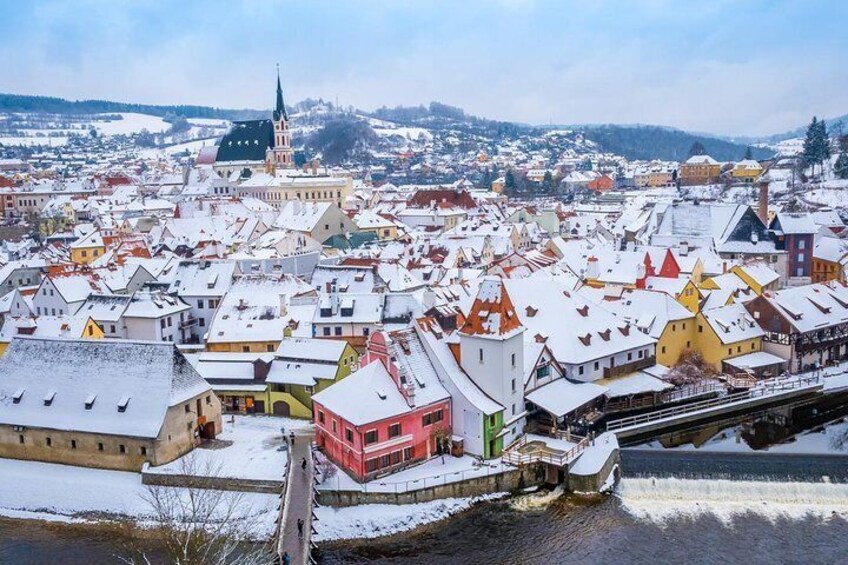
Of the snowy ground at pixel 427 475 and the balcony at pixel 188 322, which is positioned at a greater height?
the balcony at pixel 188 322

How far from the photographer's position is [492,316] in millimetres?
42188

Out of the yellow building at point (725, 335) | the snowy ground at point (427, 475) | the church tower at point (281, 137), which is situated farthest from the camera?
the church tower at point (281, 137)

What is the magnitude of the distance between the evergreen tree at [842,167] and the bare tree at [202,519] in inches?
5130

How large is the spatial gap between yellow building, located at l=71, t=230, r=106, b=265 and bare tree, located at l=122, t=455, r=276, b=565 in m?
60.6

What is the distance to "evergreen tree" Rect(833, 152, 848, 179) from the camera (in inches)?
5394

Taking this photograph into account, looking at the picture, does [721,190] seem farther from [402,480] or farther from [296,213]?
[402,480]

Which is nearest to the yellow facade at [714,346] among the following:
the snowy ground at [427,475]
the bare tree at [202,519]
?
the snowy ground at [427,475]

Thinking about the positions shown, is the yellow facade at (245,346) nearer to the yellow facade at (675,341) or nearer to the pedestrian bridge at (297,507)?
the pedestrian bridge at (297,507)

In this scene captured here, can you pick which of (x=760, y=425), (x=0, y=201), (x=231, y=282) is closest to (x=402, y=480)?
(x=760, y=425)

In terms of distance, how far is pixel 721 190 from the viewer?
158 metres

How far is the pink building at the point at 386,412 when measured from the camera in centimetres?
3872

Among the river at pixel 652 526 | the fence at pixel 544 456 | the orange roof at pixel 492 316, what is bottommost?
the river at pixel 652 526

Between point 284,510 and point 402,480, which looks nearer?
point 284,510

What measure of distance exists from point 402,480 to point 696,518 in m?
13.6
